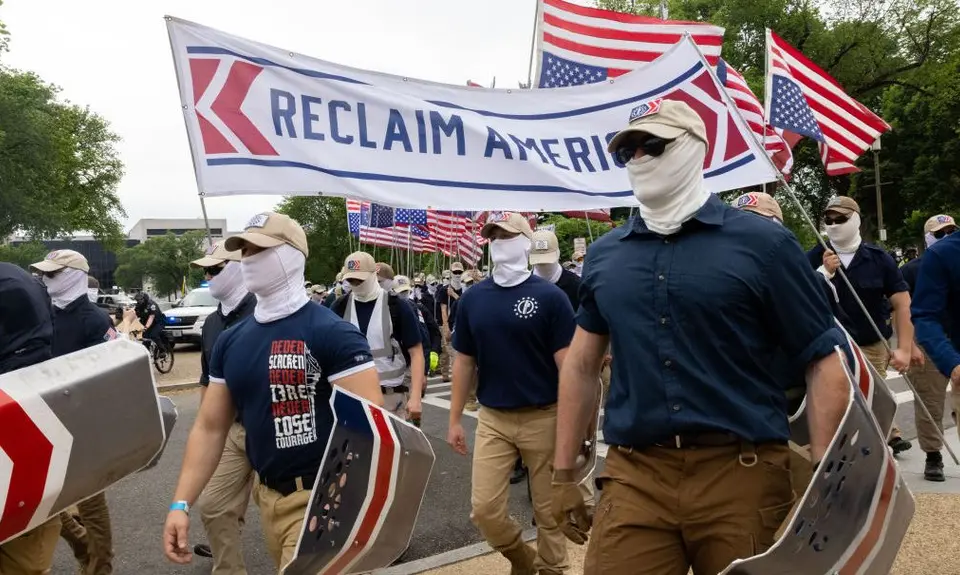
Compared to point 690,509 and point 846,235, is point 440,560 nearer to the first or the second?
point 690,509

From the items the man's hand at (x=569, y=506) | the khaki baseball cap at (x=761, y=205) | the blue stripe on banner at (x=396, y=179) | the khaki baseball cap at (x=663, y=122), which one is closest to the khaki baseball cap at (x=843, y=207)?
the khaki baseball cap at (x=761, y=205)

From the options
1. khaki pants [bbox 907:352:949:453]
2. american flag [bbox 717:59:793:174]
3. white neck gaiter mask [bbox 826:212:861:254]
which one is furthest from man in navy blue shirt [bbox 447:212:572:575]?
khaki pants [bbox 907:352:949:453]

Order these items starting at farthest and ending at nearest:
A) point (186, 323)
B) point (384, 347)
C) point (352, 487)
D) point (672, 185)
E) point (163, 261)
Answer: point (163, 261) → point (186, 323) → point (384, 347) → point (352, 487) → point (672, 185)

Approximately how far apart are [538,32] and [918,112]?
36.9 meters

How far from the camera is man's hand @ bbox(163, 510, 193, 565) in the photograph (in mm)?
2920

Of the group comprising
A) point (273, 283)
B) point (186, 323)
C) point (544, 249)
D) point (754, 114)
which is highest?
point (754, 114)

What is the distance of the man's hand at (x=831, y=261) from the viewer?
5680mm

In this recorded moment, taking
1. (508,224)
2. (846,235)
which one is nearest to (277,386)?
(508,224)

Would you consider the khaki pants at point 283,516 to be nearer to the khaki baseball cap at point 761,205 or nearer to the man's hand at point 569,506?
the man's hand at point 569,506

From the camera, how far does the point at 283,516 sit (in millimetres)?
3123

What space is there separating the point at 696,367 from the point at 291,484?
1660 millimetres

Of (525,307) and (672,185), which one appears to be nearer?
(672,185)

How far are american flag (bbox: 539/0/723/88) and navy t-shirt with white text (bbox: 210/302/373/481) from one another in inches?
151

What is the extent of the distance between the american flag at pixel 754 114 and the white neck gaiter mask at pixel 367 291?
12.6 ft
